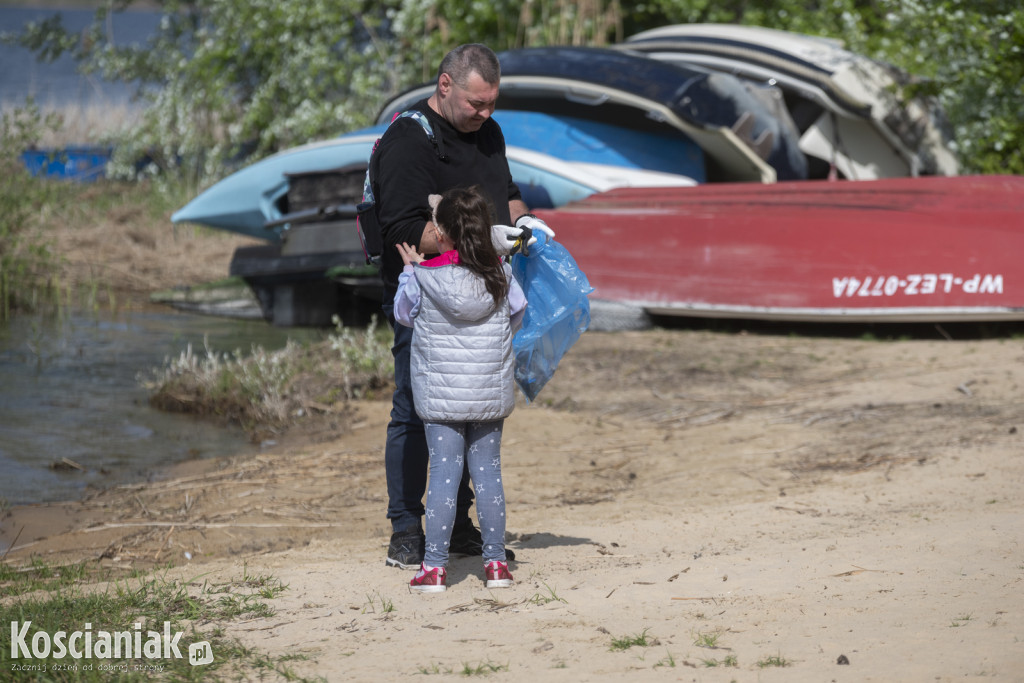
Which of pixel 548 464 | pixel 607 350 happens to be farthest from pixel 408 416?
pixel 607 350

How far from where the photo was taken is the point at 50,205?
10078 millimetres

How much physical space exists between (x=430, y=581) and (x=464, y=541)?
0.40m

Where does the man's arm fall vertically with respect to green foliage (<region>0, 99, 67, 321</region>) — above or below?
above

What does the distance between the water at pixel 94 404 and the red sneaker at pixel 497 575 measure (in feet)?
8.41

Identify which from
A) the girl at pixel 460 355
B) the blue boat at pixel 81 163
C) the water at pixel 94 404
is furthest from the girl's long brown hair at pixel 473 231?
the blue boat at pixel 81 163

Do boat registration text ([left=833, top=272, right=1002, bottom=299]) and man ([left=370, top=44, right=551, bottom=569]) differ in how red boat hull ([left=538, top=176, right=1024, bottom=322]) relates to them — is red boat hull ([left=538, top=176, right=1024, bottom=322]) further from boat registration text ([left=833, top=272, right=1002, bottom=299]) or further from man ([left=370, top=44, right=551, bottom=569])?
man ([left=370, top=44, right=551, bottom=569])

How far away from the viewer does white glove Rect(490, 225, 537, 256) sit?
3365 millimetres

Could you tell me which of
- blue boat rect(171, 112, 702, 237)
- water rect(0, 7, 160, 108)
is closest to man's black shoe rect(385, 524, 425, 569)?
blue boat rect(171, 112, 702, 237)

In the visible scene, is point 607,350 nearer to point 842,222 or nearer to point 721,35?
point 842,222

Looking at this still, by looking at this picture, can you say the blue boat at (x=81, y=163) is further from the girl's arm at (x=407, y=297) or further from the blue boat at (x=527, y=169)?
the girl's arm at (x=407, y=297)

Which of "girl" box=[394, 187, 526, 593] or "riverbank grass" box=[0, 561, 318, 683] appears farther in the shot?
"girl" box=[394, 187, 526, 593]

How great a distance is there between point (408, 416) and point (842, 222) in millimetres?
4734

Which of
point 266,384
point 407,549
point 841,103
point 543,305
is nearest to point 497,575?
point 407,549

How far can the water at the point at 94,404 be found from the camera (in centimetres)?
550
